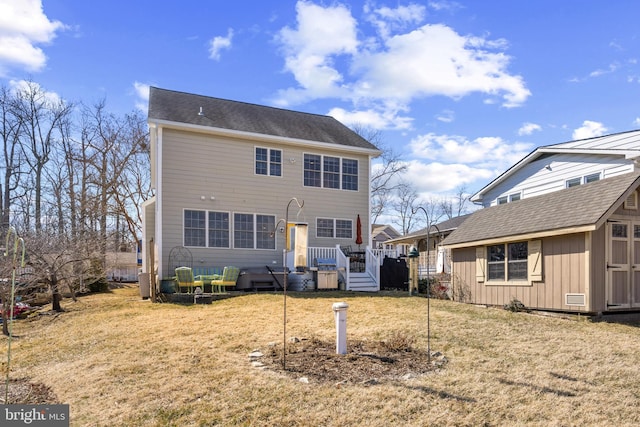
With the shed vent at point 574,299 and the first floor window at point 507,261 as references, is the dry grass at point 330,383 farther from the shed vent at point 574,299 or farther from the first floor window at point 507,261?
the first floor window at point 507,261

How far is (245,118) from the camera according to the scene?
59.7ft

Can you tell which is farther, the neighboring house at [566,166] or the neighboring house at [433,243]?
the neighboring house at [433,243]

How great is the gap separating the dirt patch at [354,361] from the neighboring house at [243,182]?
340 inches

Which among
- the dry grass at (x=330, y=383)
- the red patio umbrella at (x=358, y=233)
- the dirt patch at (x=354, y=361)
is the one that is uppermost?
the red patio umbrella at (x=358, y=233)

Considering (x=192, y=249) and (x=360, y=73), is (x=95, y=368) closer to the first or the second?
(x=192, y=249)

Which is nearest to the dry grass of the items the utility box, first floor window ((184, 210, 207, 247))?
the utility box

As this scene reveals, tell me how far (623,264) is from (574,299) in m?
1.42

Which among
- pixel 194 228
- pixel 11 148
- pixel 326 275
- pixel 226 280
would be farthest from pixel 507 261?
pixel 11 148

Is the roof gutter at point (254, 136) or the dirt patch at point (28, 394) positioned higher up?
the roof gutter at point (254, 136)

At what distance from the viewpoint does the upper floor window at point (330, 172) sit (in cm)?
1825

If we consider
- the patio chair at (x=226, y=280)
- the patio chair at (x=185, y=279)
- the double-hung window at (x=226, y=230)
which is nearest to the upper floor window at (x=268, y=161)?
the double-hung window at (x=226, y=230)

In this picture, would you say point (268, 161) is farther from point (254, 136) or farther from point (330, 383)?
point (330, 383)

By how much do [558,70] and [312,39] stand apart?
736 centimetres

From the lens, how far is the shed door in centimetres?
982
